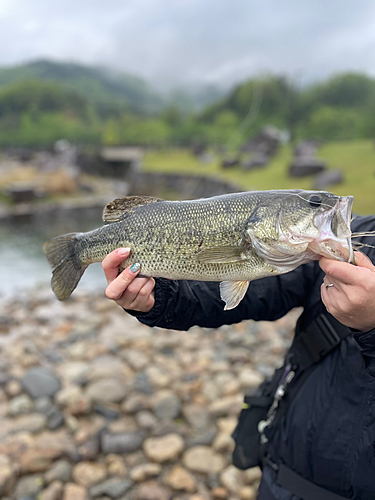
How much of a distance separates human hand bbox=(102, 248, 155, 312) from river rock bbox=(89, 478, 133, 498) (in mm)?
2594

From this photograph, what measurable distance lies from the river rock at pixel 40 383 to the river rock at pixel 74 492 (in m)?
1.81

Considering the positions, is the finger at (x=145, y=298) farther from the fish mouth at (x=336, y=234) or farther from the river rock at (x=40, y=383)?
the river rock at (x=40, y=383)

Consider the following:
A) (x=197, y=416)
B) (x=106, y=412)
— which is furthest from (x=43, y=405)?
(x=197, y=416)

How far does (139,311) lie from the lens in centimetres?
216

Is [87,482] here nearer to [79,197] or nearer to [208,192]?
[208,192]

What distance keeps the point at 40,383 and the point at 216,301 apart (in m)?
4.28

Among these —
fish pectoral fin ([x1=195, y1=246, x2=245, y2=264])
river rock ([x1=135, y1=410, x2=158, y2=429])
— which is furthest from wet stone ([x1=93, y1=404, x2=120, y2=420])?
fish pectoral fin ([x1=195, y1=246, x2=245, y2=264])

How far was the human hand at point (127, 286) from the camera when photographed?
2.01m

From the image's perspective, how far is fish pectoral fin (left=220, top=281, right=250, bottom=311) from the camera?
2006 mm

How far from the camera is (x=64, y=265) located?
2.41 meters

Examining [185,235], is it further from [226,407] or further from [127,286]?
[226,407]

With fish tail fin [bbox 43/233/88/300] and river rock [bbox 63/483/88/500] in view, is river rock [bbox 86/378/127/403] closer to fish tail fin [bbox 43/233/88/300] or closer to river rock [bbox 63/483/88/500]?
river rock [bbox 63/483/88/500]

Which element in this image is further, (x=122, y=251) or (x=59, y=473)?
(x=59, y=473)

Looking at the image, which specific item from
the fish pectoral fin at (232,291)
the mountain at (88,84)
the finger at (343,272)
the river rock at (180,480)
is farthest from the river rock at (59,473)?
the mountain at (88,84)
